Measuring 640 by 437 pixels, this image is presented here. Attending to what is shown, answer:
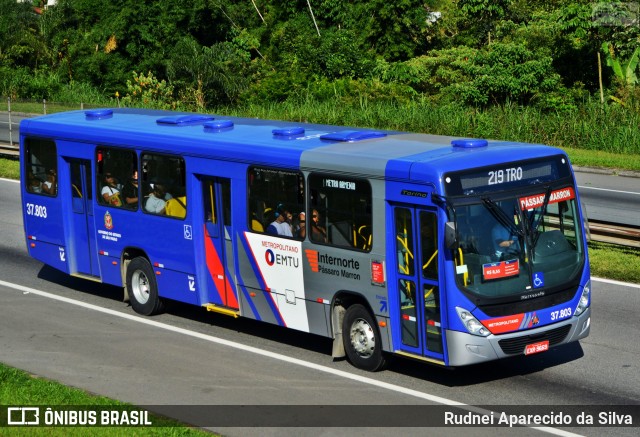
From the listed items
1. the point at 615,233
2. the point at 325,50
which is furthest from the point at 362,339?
the point at 325,50

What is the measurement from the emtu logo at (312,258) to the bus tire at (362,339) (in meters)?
0.73

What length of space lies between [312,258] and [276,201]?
1.00 metres

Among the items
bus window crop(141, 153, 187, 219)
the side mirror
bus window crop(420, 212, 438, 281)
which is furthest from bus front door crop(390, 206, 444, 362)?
bus window crop(141, 153, 187, 219)

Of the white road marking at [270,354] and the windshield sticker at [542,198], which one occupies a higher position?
the windshield sticker at [542,198]

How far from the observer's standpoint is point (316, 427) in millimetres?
11445

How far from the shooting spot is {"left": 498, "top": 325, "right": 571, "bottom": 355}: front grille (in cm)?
1241

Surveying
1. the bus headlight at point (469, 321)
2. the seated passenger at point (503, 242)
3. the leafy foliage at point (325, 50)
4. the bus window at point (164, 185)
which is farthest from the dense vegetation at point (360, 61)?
the bus headlight at point (469, 321)

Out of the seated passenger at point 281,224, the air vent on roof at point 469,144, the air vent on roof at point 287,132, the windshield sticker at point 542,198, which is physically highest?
the air vent on roof at point 287,132

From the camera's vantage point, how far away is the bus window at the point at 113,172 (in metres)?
16.8

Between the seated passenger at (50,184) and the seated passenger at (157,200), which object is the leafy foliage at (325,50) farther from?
the seated passenger at (157,200)

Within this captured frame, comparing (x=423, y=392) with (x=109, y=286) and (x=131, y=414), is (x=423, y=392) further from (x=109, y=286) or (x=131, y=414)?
(x=109, y=286)

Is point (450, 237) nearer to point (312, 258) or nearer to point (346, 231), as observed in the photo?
point (346, 231)

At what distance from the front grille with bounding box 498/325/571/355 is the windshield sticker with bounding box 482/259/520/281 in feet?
2.45

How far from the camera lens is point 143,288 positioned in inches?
671
